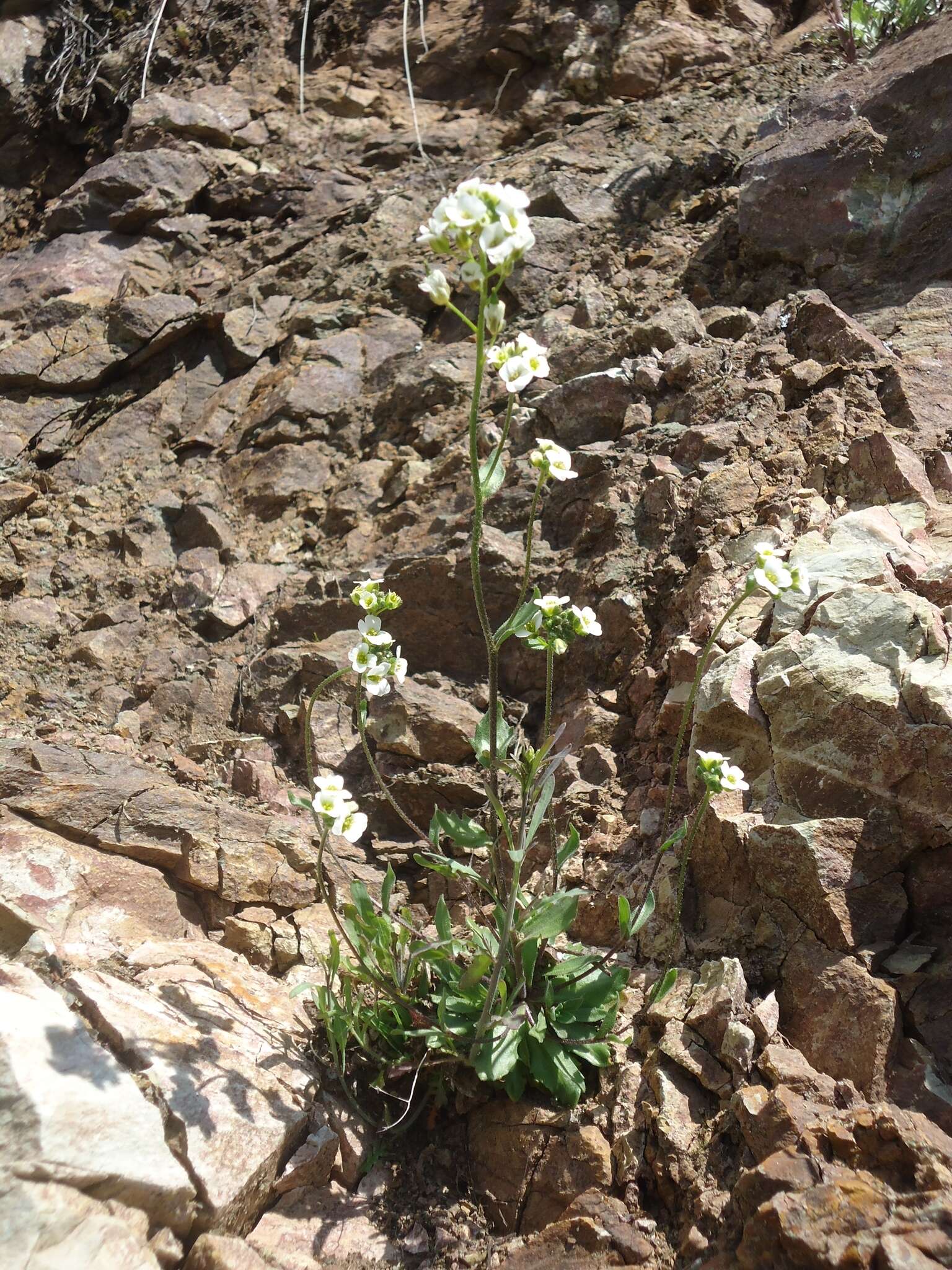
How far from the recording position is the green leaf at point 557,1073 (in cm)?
271

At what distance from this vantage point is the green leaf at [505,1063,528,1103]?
2.75m

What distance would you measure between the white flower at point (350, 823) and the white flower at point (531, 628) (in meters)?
0.76

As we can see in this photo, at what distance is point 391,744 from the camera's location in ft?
13.3

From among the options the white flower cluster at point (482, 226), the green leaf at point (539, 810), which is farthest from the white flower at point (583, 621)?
the white flower cluster at point (482, 226)

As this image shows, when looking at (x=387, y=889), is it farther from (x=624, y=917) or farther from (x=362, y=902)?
(x=624, y=917)

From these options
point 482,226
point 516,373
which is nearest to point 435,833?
point 516,373

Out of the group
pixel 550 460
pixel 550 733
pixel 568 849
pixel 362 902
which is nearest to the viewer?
pixel 550 460

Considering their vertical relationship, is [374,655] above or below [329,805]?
above

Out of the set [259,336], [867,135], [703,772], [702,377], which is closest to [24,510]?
[259,336]

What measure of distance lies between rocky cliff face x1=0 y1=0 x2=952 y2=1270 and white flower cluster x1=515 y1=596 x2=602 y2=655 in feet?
2.67

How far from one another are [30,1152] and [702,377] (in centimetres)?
437

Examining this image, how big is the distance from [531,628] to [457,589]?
5.43ft

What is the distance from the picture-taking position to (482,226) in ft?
7.38

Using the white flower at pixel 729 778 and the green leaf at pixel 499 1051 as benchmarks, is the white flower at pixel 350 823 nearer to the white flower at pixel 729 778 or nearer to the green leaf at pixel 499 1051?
the green leaf at pixel 499 1051
